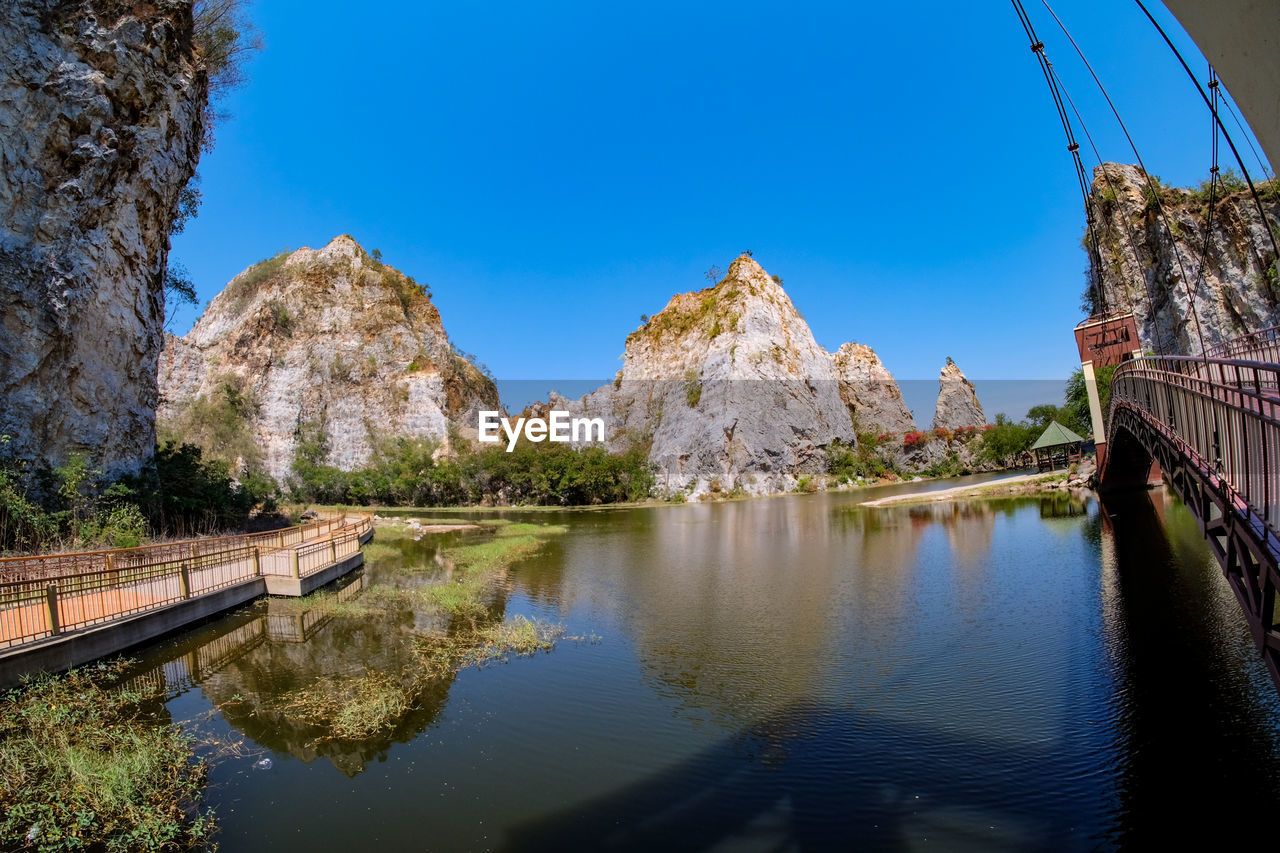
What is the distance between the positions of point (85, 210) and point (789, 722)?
24404mm

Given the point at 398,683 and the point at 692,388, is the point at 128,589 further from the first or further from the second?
the point at 692,388

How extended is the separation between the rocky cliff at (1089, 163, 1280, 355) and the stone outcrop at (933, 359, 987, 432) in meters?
45.4

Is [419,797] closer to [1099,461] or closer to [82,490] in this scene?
[82,490]

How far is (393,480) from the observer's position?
203ft

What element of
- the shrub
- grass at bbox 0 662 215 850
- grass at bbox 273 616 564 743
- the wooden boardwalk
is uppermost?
the shrub

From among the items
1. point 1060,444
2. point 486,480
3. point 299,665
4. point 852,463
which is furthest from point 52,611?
point 852,463

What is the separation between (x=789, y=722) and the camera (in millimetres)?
9234

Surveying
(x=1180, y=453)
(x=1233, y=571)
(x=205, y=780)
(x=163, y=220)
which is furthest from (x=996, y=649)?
(x=163, y=220)

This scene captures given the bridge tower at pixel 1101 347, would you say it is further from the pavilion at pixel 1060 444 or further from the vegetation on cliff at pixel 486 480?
the vegetation on cliff at pixel 486 480

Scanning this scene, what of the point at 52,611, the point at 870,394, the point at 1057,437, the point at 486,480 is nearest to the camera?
the point at 52,611

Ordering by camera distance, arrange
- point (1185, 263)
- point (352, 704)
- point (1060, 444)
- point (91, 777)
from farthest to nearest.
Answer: point (1060, 444) → point (1185, 263) → point (352, 704) → point (91, 777)

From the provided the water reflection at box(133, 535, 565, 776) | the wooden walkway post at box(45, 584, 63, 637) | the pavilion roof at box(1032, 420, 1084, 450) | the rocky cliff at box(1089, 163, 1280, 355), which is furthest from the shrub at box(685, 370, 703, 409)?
the wooden walkway post at box(45, 584, 63, 637)

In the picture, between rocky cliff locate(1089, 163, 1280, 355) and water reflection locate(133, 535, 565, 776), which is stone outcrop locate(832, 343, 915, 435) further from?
water reflection locate(133, 535, 565, 776)

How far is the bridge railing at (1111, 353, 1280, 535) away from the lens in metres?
5.87
